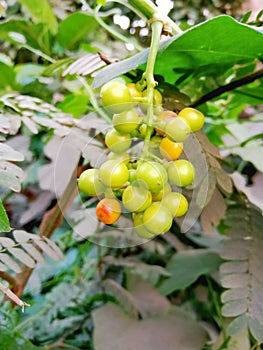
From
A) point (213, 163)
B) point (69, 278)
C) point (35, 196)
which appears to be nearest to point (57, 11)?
point (35, 196)

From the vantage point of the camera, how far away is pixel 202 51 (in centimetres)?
38

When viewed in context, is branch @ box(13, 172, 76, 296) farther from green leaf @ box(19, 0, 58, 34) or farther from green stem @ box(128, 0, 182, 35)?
green leaf @ box(19, 0, 58, 34)

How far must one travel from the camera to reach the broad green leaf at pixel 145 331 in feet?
1.79

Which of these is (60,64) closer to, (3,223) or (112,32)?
(112,32)

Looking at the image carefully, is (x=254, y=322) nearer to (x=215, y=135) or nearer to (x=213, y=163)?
(x=213, y=163)

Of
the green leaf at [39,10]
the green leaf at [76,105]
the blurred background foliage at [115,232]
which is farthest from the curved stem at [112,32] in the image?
the green leaf at [39,10]

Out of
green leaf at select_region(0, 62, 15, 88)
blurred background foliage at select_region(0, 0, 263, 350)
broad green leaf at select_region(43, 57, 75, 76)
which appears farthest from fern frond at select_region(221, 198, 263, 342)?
green leaf at select_region(0, 62, 15, 88)

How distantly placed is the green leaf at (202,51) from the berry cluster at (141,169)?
2 cm

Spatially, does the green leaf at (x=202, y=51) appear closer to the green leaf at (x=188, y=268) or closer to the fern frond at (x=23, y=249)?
the fern frond at (x=23, y=249)

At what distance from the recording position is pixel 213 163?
1.37 ft

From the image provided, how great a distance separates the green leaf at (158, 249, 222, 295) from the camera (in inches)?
24.6

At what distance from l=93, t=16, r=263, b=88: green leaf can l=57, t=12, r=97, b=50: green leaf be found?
1.02 feet

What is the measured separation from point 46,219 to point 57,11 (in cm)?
55

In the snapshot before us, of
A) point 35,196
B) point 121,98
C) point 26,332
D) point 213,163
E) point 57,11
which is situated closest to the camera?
point 121,98
